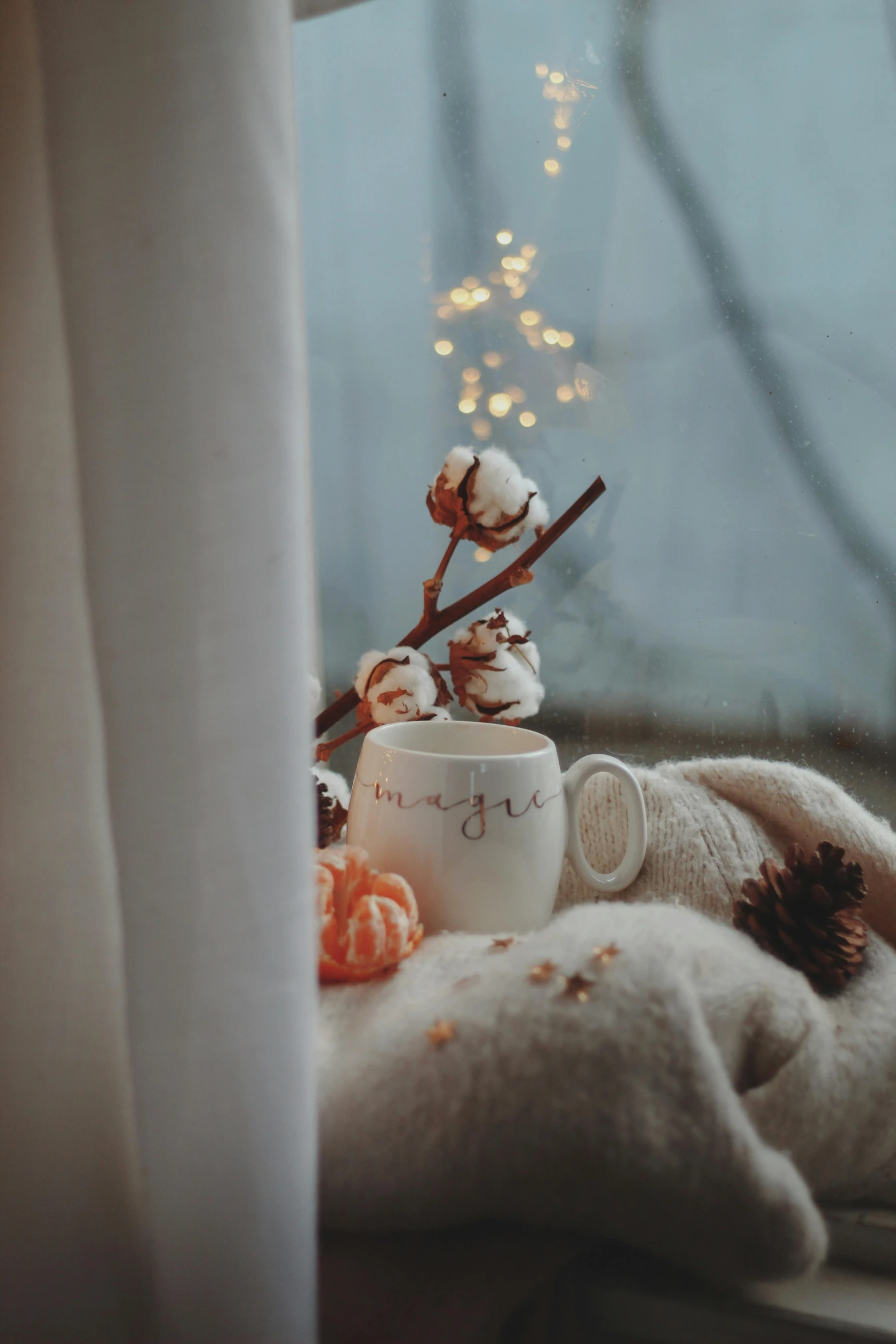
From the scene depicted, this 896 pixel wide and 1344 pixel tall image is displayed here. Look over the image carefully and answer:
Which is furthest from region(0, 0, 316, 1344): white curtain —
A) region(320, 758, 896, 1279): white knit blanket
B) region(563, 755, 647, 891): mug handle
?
region(563, 755, 647, 891): mug handle

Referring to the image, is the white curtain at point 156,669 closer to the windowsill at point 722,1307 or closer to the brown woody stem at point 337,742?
the windowsill at point 722,1307

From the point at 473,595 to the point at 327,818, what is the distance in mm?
140

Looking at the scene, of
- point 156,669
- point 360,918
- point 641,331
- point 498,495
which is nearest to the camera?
point 156,669

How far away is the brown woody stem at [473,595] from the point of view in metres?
0.43

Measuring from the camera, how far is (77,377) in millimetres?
183

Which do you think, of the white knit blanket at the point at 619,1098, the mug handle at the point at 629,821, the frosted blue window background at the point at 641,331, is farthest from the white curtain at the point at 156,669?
the frosted blue window background at the point at 641,331

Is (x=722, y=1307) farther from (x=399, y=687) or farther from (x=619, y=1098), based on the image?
(x=399, y=687)

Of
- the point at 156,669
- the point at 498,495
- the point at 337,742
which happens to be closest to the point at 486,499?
the point at 498,495

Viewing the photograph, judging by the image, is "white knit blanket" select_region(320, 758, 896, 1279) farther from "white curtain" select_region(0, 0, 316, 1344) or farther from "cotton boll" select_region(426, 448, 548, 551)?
"cotton boll" select_region(426, 448, 548, 551)

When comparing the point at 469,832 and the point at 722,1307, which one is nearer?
the point at 722,1307

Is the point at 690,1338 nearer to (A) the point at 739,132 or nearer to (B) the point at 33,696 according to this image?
(B) the point at 33,696

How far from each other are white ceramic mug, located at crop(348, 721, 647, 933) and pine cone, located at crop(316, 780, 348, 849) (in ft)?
0.24

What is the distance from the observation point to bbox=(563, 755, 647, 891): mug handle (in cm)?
38

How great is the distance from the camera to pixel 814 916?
0.33m
